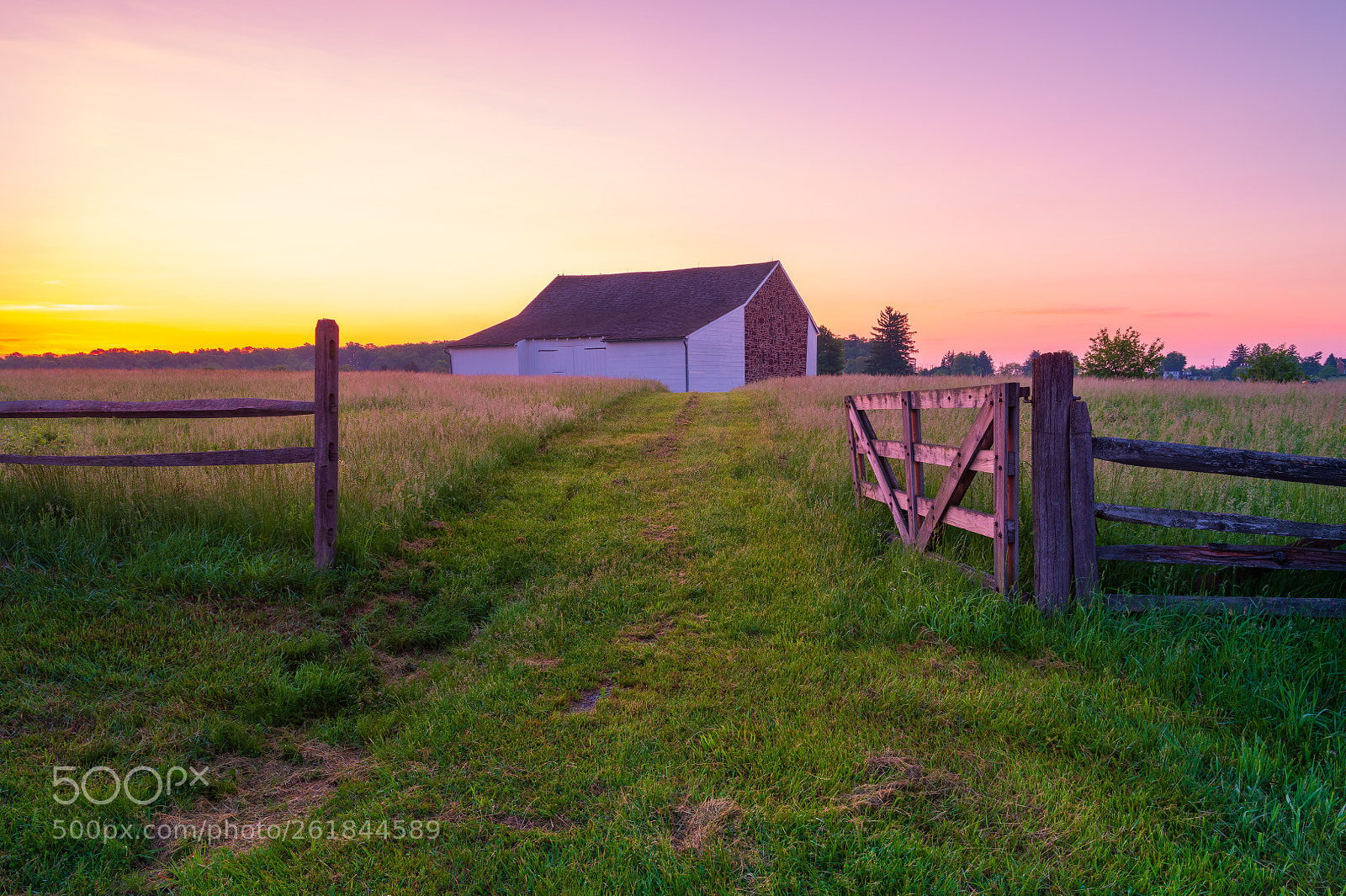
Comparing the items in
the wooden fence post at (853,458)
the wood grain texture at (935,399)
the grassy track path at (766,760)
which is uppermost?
the wood grain texture at (935,399)

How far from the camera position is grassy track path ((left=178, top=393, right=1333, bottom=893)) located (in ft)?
8.12

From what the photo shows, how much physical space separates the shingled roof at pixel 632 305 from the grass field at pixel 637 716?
92.0 ft

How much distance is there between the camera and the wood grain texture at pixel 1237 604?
13.5ft

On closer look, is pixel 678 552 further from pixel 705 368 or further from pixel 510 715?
pixel 705 368

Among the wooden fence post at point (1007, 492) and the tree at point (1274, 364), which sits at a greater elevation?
the tree at point (1274, 364)

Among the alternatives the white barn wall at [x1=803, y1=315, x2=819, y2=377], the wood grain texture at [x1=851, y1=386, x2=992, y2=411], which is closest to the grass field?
the wood grain texture at [x1=851, y1=386, x2=992, y2=411]

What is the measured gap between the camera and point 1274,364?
44.8m

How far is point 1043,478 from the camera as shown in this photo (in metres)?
4.45

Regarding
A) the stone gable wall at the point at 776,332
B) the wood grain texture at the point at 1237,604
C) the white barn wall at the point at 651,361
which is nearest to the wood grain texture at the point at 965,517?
the wood grain texture at the point at 1237,604

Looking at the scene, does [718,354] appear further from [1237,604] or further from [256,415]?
[1237,604]

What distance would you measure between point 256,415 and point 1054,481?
674 centimetres

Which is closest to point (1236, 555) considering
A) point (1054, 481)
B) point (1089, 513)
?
point (1089, 513)

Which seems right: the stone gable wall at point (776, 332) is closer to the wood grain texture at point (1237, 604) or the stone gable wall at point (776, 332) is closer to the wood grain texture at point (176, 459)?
the wood grain texture at point (176, 459)

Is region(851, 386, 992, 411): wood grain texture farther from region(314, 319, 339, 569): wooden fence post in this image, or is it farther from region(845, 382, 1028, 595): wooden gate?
region(314, 319, 339, 569): wooden fence post
